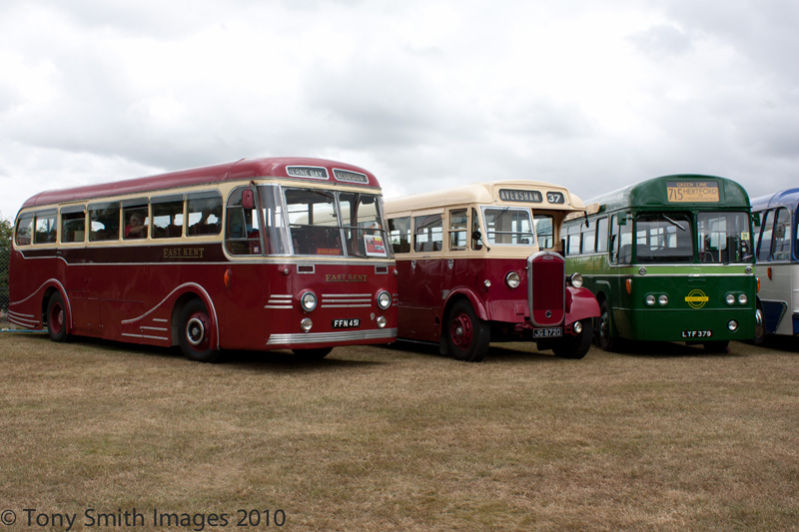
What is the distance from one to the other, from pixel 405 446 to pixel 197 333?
23.1 ft

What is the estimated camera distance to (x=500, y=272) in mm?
13945

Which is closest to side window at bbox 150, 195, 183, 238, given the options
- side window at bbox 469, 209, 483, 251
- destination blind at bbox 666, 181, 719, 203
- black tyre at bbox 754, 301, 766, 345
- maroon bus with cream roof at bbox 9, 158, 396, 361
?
maroon bus with cream roof at bbox 9, 158, 396, 361

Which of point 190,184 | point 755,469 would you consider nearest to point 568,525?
point 755,469

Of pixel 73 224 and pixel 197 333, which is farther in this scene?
pixel 73 224

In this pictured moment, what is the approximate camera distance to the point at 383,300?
1334 centimetres

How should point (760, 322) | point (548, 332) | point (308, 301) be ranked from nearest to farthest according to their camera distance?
point (308, 301), point (548, 332), point (760, 322)

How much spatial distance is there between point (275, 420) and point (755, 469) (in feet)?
14.4

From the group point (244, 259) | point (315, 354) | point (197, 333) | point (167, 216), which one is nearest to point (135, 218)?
point (167, 216)

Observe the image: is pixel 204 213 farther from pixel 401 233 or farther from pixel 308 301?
pixel 401 233

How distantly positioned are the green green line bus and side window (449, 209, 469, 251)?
120 inches

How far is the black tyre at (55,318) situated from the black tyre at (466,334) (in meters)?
7.90

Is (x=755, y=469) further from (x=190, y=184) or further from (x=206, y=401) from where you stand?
(x=190, y=184)

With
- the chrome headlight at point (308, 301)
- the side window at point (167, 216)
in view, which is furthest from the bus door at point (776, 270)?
the side window at point (167, 216)

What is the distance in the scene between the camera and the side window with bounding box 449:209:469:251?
14414 mm
